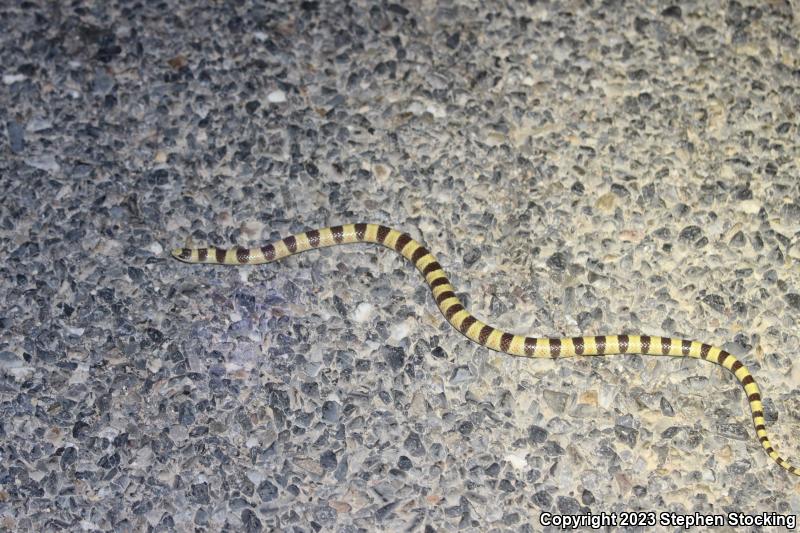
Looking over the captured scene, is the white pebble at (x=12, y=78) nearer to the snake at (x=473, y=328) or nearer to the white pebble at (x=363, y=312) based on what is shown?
the snake at (x=473, y=328)

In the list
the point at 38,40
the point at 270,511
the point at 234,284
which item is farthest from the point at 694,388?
the point at 38,40

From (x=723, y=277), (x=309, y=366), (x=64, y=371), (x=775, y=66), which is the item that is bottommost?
(x=64, y=371)

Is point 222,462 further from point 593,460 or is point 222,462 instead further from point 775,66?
point 775,66

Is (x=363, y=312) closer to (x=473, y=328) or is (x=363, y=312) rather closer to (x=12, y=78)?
(x=473, y=328)

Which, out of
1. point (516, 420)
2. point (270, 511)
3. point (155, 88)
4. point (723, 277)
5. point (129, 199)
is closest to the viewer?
point (270, 511)

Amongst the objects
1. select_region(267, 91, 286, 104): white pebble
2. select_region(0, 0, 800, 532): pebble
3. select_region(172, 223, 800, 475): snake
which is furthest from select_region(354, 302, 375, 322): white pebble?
select_region(267, 91, 286, 104): white pebble

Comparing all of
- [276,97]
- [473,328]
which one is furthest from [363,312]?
[276,97]

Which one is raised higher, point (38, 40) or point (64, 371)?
point (38, 40)
